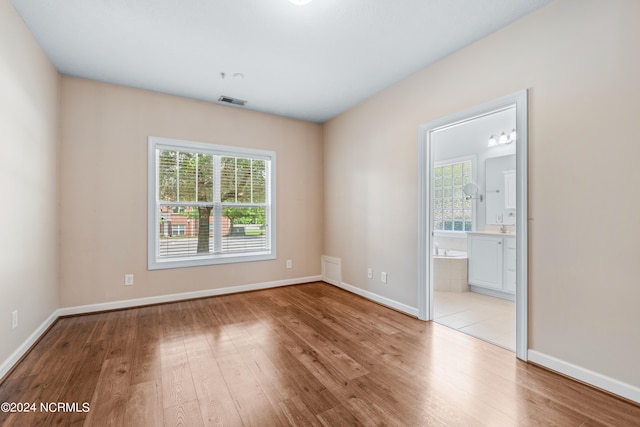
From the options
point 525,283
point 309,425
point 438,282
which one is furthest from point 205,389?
point 438,282

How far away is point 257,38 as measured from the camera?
2.61 m

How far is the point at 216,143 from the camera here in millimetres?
4129

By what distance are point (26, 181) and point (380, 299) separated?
377 centimetres

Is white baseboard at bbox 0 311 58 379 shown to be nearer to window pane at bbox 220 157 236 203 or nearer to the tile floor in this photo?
window pane at bbox 220 157 236 203

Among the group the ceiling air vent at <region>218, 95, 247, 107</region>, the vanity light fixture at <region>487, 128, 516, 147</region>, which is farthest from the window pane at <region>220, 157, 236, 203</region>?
the vanity light fixture at <region>487, 128, 516, 147</region>

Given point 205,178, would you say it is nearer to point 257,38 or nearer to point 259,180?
point 259,180

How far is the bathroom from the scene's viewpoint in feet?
11.5

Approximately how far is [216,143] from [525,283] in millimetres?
3904

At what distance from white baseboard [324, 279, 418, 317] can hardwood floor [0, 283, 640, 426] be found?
186mm

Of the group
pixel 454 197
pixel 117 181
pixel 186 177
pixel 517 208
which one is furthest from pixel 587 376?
pixel 117 181

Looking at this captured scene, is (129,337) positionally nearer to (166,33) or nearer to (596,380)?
(166,33)

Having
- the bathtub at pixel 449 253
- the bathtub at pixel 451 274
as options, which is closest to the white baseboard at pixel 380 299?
the bathtub at pixel 451 274

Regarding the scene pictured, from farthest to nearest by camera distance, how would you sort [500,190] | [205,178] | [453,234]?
[453,234] → [500,190] → [205,178]

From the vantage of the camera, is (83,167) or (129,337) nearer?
(129,337)
